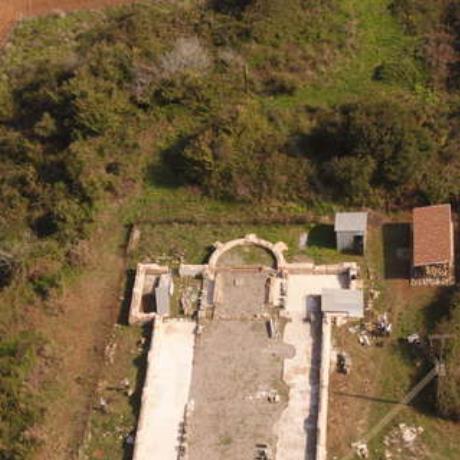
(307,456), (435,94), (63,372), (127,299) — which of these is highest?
(435,94)

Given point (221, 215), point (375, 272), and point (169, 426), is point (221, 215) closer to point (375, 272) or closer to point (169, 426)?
point (375, 272)

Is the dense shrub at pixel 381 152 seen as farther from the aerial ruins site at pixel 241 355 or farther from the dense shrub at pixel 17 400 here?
the dense shrub at pixel 17 400

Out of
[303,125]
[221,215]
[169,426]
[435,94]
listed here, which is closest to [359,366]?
[169,426]

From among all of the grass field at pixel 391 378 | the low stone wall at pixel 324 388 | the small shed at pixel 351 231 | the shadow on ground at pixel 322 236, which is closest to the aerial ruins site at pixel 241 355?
the low stone wall at pixel 324 388

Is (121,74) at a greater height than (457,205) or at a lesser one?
greater

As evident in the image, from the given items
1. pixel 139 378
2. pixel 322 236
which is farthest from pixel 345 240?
pixel 139 378

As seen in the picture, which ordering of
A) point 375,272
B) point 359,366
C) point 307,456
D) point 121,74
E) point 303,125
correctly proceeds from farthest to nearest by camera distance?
point 121,74
point 303,125
point 375,272
point 359,366
point 307,456
